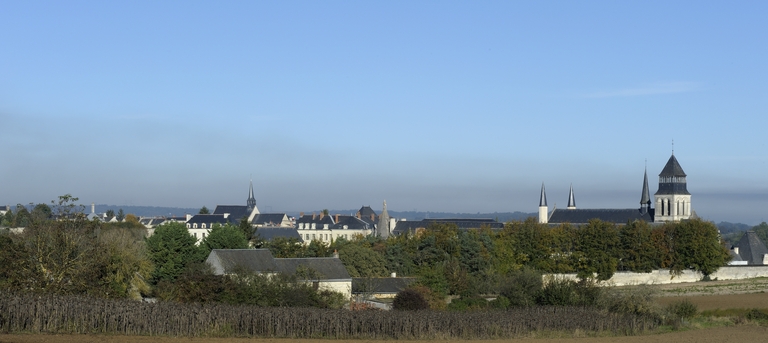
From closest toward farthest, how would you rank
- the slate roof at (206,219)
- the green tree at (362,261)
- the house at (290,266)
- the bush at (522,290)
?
the bush at (522,290) → the house at (290,266) → the green tree at (362,261) → the slate roof at (206,219)

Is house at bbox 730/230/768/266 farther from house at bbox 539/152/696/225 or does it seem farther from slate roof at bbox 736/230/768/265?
house at bbox 539/152/696/225

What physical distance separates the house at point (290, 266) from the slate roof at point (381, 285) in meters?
0.91

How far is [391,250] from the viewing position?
2810 inches

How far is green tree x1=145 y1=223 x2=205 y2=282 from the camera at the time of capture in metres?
58.9

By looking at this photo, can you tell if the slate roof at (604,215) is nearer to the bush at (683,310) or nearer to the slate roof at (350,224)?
the slate roof at (350,224)

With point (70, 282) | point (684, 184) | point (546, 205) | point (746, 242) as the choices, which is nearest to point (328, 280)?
point (70, 282)

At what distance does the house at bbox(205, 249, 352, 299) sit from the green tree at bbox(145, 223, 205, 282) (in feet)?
20.6

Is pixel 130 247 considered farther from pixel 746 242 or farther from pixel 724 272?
pixel 746 242

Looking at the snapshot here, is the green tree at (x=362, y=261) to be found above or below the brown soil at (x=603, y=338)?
above

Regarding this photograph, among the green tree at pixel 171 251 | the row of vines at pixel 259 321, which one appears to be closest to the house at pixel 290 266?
the green tree at pixel 171 251

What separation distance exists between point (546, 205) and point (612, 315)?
364ft

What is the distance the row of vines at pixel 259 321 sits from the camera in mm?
29867

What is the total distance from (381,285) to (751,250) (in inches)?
2028

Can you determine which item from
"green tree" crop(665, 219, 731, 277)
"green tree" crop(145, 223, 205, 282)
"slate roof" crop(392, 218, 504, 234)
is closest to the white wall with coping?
"green tree" crop(665, 219, 731, 277)
